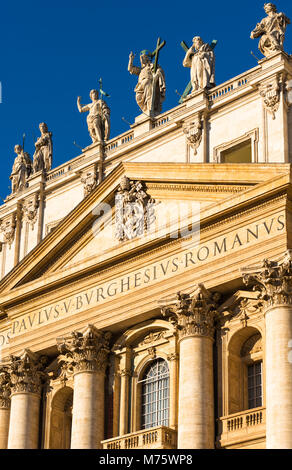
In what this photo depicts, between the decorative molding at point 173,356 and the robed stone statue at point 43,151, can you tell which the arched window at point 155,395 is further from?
the robed stone statue at point 43,151

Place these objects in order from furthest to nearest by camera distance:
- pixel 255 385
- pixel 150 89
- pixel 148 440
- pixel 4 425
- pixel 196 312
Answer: pixel 150 89 < pixel 4 425 < pixel 196 312 < pixel 148 440 < pixel 255 385

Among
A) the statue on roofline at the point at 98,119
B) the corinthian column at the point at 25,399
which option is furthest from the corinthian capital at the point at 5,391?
the statue on roofline at the point at 98,119

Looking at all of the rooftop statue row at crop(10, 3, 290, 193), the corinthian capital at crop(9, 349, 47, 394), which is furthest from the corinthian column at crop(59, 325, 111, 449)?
the rooftop statue row at crop(10, 3, 290, 193)

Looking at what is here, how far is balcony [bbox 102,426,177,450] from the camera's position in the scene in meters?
36.1

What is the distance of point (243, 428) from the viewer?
115 ft

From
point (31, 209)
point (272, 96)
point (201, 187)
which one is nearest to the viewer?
point (201, 187)

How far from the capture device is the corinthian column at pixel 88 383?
38594 millimetres

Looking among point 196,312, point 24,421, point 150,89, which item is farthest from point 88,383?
point 150,89

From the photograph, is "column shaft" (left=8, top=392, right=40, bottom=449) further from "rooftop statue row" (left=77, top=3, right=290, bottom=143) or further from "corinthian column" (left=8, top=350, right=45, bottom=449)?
"rooftop statue row" (left=77, top=3, right=290, bottom=143)

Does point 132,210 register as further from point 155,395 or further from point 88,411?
point 88,411

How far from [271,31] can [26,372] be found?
14.6 meters

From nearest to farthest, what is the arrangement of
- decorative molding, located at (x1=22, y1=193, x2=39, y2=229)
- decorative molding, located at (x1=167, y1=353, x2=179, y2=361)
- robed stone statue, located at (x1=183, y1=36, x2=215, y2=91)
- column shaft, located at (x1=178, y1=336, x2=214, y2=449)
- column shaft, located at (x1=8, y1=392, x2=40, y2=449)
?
1. column shaft, located at (x1=178, y1=336, x2=214, y2=449)
2. decorative molding, located at (x1=167, y1=353, x2=179, y2=361)
3. column shaft, located at (x1=8, y1=392, x2=40, y2=449)
4. robed stone statue, located at (x1=183, y1=36, x2=215, y2=91)
5. decorative molding, located at (x1=22, y1=193, x2=39, y2=229)

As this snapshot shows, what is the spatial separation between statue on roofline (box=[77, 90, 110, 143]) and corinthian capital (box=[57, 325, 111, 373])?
28.8 feet

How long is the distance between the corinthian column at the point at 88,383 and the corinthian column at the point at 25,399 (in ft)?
6.30
